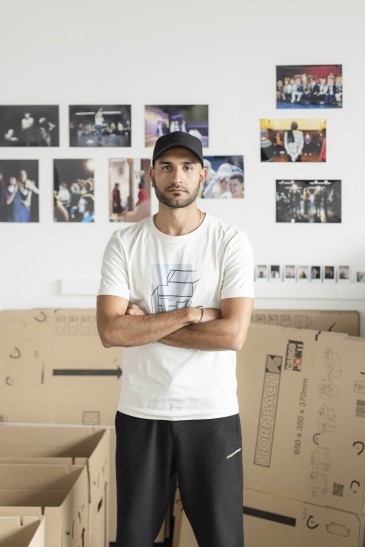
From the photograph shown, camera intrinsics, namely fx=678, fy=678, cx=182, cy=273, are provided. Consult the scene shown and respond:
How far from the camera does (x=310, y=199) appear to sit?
306cm

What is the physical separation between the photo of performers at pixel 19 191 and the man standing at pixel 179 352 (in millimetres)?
1257

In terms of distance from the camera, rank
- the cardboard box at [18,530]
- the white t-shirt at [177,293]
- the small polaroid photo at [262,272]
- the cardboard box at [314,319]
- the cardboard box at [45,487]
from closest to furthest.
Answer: the cardboard box at [18,530] → the white t-shirt at [177,293] → the cardboard box at [45,487] → the cardboard box at [314,319] → the small polaroid photo at [262,272]

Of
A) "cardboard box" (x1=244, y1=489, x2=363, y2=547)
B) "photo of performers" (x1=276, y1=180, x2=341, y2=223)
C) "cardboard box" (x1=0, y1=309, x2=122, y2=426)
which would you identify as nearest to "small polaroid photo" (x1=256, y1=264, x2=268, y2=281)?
"photo of performers" (x1=276, y1=180, x2=341, y2=223)

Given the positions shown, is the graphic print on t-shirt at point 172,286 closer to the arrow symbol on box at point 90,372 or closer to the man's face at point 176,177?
the man's face at point 176,177

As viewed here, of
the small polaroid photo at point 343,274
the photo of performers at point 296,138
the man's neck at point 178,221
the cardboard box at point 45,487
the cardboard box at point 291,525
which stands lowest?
the cardboard box at point 291,525

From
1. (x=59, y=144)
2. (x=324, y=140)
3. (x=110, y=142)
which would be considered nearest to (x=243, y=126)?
(x=324, y=140)

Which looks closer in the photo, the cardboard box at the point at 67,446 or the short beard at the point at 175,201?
the short beard at the point at 175,201

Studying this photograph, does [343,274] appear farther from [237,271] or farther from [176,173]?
[176,173]

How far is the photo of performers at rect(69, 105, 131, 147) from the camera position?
3092mm

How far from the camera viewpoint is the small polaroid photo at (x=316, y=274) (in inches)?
121

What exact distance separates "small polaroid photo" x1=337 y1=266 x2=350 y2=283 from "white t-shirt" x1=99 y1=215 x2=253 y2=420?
118 cm

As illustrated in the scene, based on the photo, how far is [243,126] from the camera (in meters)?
3.06

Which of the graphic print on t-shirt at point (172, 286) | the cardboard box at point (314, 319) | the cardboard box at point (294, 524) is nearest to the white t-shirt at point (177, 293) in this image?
the graphic print on t-shirt at point (172, 286)

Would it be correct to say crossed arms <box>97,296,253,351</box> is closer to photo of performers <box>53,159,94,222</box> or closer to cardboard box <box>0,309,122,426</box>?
cardboard box <box>0,309,122,426</box>
